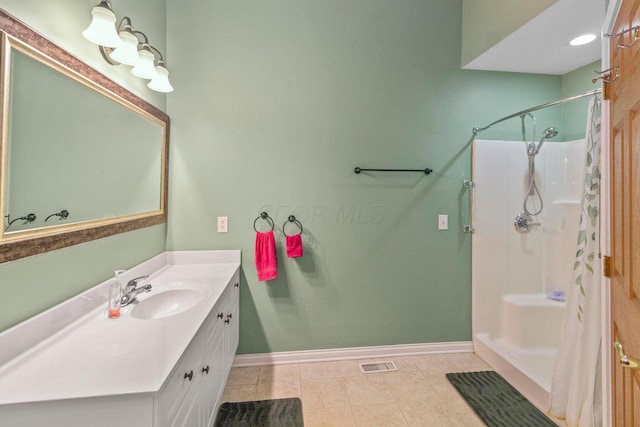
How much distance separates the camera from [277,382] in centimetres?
199

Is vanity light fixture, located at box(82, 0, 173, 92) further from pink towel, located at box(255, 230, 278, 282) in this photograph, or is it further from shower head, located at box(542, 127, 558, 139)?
shower head, located at box(542, 127, 558, 139)

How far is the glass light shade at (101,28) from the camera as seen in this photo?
120 cm

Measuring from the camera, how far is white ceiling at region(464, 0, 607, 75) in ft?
5.19

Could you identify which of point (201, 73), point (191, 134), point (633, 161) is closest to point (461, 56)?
point (633, 161)

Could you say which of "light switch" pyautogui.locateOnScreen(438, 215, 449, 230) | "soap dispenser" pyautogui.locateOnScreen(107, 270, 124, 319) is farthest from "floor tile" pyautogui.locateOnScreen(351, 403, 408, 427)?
"soap dispenser" pyautogui.locateOnScreen(107, 270, 124, 319)

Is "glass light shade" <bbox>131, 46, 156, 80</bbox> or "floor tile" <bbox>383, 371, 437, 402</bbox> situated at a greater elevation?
"glass light shade" <bbox>131, 46, 156, 80</bbox>

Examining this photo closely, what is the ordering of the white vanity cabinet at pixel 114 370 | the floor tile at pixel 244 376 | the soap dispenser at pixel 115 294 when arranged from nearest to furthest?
the white vanity cabinet at pixel 114 370 → the soap dispenser at pixel 115 294 → the floor tile at pixel 244 376

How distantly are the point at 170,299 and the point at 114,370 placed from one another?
2.47 ft

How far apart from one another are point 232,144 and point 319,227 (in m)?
0.91

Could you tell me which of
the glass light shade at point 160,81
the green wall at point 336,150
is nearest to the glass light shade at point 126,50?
the glass light shade at point 160,81

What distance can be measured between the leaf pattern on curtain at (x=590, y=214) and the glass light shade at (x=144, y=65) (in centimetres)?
243

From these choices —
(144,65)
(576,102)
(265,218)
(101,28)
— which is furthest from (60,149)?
(576,102)

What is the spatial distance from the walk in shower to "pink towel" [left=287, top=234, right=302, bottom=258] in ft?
4.78

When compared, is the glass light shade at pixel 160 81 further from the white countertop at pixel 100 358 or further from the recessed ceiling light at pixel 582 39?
the recessed ceiling light at pixel 582 39
